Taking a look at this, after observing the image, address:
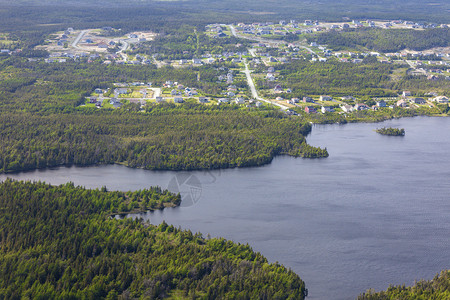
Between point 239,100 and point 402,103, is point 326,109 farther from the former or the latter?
point 402,103

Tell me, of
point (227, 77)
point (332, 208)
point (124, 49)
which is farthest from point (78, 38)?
point (332, 208)

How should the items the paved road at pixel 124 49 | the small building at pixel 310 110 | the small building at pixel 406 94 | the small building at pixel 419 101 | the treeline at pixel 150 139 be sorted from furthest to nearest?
the paved road at pixel 124 49 < the small building at pixel 406 94 < the small building at pixel 419 101 < the small building at pixel 310 110 < the treeline at pixel 150 139

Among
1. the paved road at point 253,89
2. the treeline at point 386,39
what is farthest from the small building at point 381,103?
the treeline at point 386,39

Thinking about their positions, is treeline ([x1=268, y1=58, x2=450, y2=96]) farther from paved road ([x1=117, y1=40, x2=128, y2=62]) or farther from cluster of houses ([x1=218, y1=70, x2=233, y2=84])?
paved road ([x1=117, y1=40, x2=128, y2=62])

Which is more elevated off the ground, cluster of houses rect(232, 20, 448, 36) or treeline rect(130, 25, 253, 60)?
cluster of houses rect(232, 20, 448, 36)

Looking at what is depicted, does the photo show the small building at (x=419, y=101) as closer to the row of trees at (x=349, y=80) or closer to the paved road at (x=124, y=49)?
the row of trees at (x=349, y=80)

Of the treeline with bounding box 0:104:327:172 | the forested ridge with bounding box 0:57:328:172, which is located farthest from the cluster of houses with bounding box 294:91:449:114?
the treeline with bounding box 0:104:327:172
